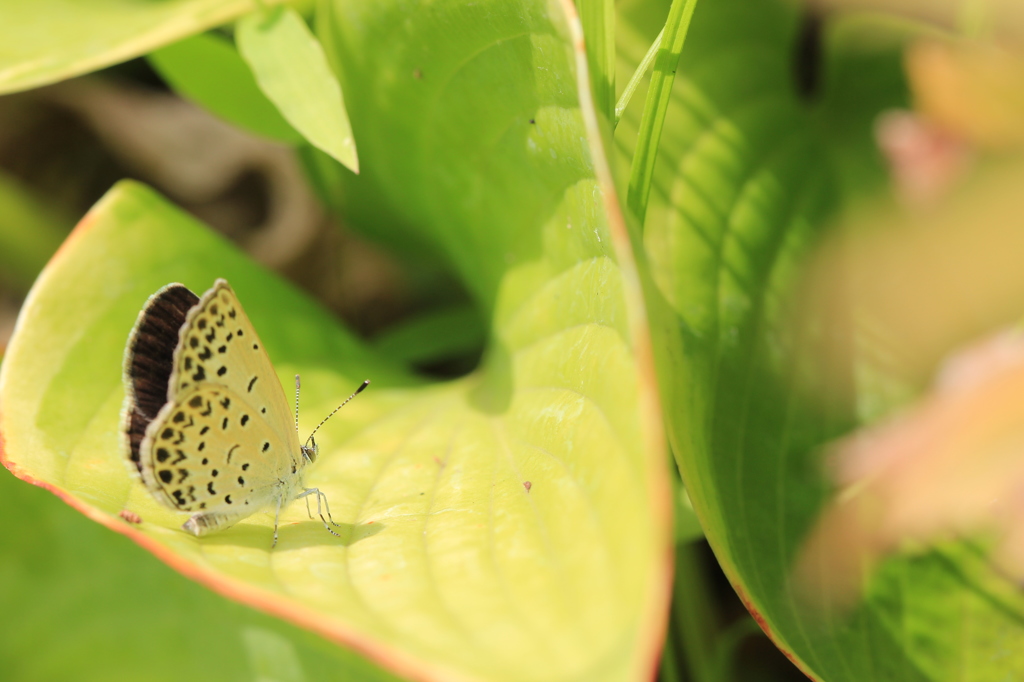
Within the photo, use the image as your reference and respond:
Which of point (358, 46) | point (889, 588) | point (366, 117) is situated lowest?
point (889, 588)

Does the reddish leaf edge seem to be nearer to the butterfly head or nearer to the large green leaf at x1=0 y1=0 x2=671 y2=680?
the large green leaf at x1=0 y1=0 x2=671 y2=680

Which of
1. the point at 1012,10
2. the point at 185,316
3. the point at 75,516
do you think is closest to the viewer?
the point at 185,316

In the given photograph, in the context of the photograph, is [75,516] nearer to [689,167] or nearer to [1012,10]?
[689,167]

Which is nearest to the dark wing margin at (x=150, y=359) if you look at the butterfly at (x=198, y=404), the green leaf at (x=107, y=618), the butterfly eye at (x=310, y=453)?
the butterfly at (x=198, y=404)

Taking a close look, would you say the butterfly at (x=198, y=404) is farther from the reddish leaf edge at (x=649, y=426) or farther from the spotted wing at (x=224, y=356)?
the reddish leaf edge at (x=649, y=426)

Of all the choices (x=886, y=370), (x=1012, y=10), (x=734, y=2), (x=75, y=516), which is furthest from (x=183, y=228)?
(x=1012, y=10)

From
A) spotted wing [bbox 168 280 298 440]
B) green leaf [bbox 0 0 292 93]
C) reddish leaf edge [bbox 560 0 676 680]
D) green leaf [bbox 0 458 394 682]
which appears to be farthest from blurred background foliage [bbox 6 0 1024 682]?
reddish leaf edge [bbox 560 0 676 680]

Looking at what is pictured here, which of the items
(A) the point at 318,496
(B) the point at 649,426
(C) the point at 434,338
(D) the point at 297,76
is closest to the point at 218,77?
(D) the point at 297,76
